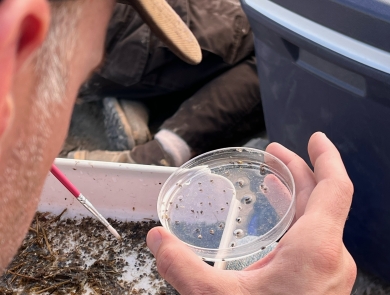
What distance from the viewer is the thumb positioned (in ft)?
1.71

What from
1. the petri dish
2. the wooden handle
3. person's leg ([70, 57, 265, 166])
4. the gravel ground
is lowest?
the gravel ground

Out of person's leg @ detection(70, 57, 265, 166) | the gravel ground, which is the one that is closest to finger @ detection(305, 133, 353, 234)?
person's leg @ detection(70, 57, 265, 166)

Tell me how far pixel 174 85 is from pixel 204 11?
8.8 inches

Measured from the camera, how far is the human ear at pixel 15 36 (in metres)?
0.28

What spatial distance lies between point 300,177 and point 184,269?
10.1 inches

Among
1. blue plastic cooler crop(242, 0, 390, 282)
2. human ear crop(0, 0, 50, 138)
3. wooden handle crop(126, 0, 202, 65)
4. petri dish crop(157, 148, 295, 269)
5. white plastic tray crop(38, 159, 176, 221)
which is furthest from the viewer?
white plastic tray crop(38, 159, 176, 221)

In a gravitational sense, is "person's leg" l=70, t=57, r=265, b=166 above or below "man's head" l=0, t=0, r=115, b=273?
below

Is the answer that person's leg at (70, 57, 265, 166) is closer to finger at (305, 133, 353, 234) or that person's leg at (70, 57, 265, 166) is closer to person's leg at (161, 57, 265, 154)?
person's leg at (161, 57, 265, 154)

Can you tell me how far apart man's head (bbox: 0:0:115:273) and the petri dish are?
1.04ft

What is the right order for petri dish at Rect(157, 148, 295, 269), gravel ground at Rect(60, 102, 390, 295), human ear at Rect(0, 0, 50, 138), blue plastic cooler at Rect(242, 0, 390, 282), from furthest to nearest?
1. gravel ground at Rect(60, 102, 390, 295)
2. petri dish at Rect(157, 148, 295, 269)
3. blue plastic cooler at Rect(242, 0, 390, 282)
4. human ear at Rect(0, 0, 50, 138)

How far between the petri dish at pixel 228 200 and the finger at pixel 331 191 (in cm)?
8

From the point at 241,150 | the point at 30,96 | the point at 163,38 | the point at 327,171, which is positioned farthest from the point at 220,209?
the point at 30,96

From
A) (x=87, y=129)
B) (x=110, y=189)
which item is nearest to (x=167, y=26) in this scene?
(x=110, y=189)

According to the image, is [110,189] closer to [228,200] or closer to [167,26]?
[228,200]
